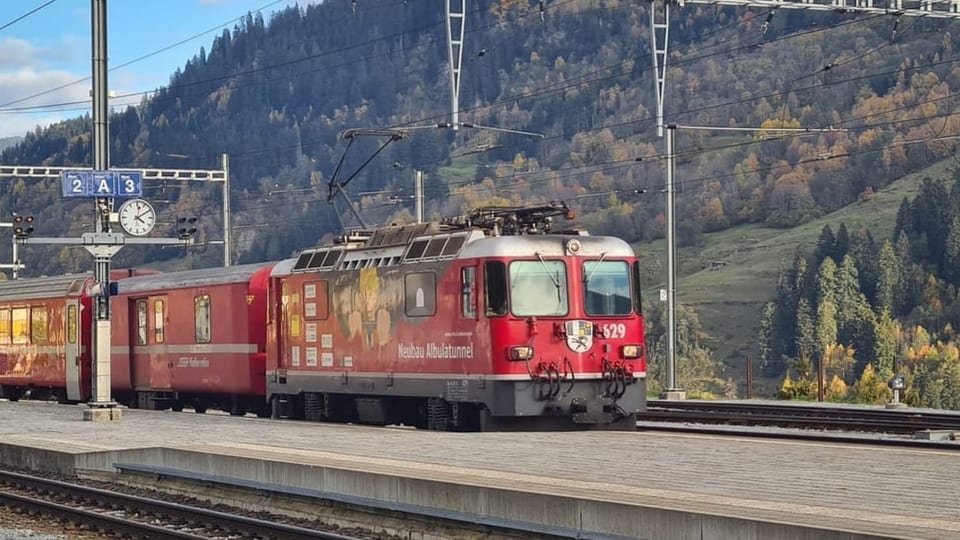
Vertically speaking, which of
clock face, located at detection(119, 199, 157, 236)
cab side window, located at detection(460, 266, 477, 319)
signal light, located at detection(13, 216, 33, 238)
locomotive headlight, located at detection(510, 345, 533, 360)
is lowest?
locomotive headlight, located at detection(510, 345, 533, 360)

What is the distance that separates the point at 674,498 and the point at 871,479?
3.07 metres

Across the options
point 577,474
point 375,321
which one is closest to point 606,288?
point 375,321

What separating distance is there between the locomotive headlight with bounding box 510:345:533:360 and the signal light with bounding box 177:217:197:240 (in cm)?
2419

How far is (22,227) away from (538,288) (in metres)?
31.7

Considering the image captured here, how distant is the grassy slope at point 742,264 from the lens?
522 ft

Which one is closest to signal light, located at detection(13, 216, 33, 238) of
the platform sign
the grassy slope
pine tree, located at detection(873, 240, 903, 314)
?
the platform sign

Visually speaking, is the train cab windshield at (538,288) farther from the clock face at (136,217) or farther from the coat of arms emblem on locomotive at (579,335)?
the clock face at (136,217)

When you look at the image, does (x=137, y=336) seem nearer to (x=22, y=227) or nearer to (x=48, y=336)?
(x=48, y=336)

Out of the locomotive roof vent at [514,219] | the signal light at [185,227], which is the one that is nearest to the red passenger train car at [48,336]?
the signal light at [185,227]

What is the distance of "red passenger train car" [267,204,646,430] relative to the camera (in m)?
24.4

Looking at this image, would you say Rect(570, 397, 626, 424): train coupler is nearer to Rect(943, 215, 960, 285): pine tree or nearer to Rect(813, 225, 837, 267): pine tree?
Rect(943, 215, 960, 285): pine tree

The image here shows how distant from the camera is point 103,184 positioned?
3031cm

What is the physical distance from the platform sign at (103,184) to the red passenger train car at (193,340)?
3.65 meters

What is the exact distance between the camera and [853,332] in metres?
150
